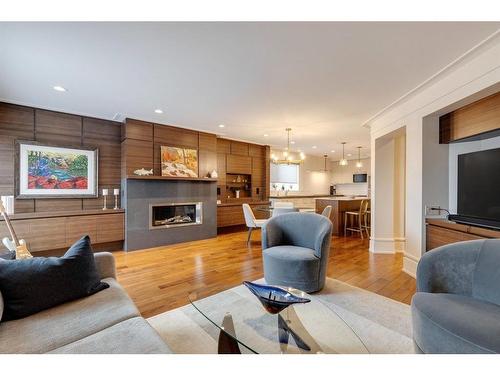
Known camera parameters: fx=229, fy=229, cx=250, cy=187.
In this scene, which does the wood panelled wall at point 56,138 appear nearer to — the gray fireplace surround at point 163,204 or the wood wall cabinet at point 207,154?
the gray fireplace surround at point 163,204

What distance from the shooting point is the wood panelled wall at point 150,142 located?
4.38m

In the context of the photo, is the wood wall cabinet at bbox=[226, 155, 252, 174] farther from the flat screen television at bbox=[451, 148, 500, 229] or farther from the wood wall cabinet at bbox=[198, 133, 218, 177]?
the flat screen television at bbox=[451, 148, 500, 229]

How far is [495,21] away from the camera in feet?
5.70

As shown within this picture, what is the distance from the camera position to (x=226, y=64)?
7.89 feet

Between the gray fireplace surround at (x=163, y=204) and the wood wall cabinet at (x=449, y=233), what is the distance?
408cm

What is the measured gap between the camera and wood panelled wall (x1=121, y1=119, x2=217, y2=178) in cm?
438

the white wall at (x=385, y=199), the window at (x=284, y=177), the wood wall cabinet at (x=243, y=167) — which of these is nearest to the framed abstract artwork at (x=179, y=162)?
the wood wall cabinet at (x=243, y=167)

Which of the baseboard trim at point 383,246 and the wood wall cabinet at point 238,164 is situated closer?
the baseboard trim at point 383,246

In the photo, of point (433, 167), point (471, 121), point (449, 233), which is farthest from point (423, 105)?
point (449, 233)

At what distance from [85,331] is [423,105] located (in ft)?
13.3

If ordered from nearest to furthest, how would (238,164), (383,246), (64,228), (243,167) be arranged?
(64,228)
(383,246)
(238,164)
(243,167)

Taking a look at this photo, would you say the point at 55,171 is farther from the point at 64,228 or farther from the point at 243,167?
the point at 243,167

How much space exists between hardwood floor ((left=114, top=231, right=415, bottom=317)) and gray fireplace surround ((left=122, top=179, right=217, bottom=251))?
26cm

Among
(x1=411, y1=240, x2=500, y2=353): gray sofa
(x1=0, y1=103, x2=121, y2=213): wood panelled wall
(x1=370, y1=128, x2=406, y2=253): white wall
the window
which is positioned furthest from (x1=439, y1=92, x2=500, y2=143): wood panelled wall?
(x1=0, y1=103, x2=121, y2=213): wood panelled wall
